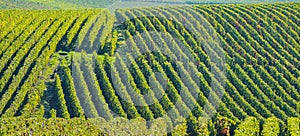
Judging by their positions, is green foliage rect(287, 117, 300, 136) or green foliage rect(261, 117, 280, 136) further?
green foliage rect(287, 117, 300, 136)

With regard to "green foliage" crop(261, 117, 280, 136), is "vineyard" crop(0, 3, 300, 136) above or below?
above

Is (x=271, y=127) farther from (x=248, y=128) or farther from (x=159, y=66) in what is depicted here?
(x=159, y=66)

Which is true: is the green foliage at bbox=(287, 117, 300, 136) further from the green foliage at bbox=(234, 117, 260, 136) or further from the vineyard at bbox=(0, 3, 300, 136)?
the green foliage at bbox=(234, 117, 260, 136)

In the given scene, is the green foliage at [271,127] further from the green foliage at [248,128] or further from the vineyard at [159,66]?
the green foliage at [248,128]

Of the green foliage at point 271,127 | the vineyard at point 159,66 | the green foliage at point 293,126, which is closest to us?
the green foliage at point 271,127

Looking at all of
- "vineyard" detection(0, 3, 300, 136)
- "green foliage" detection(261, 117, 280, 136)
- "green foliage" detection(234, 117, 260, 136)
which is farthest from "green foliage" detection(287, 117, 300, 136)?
"green foliage" detection(234, 117, 260, 136)

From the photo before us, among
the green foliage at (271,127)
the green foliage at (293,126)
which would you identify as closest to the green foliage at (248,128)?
the green foliage at (271,127)

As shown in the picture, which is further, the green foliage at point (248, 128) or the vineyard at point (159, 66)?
the vineyard at point (159, 66)

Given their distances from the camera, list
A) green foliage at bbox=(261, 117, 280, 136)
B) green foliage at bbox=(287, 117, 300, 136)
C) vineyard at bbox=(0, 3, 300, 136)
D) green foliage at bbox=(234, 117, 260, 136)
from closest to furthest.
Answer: green foliage at bbox=(234, 117, 260, 136), green foliage at bbox=(261, 117, 280, 136), green foliage at bbox=(287, 117, 300, 136), vineyard at bbox=(0, 3, 300, 136)
